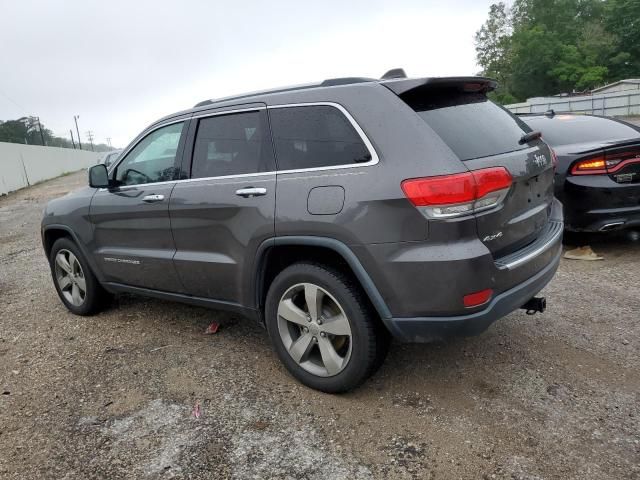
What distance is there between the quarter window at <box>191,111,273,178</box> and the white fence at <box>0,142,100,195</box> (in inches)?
766

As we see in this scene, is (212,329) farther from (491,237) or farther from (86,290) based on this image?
(491,237)

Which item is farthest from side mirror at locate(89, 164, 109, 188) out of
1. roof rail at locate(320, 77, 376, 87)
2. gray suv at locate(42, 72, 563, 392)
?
roof rail at locate(320, 77, 376, 87)

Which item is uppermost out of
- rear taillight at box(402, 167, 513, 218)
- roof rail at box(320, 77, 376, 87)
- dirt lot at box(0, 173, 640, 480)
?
roof rail at box(320, 77, 376, 87)

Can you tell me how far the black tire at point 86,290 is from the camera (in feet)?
14.9

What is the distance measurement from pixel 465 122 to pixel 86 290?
3.59 metres

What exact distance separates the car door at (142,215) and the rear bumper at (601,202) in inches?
151

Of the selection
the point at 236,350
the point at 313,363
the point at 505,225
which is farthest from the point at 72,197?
the point at 505,225

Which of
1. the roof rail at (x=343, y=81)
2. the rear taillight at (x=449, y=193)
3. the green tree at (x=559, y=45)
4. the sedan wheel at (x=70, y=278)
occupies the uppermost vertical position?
the green tree at (x=559, y=45)

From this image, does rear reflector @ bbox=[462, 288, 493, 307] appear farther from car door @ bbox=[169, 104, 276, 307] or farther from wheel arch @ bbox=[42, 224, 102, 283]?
wheel arch @ bbox=[42, 224, 102, 283]

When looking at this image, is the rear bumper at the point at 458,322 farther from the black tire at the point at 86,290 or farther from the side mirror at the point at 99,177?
the black tire at the point at 86,290

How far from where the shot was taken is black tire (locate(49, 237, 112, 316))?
4.55 meters

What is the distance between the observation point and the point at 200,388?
129 inches

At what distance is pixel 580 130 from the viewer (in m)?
5.50

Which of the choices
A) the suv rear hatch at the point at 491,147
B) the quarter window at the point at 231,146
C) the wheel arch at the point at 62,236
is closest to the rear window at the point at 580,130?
the suv rear hatch at the point at 491,147
